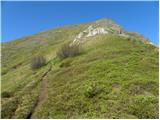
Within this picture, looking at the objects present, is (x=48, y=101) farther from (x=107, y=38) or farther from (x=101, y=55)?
(x=107, y=38)

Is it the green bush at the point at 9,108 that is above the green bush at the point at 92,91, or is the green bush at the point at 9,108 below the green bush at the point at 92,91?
below

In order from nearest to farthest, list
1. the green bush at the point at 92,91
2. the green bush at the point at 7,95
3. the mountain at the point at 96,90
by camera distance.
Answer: the mountain at the point at 96,90 < the green bush at the point at 92,91 < the green bush at the point at 7,95

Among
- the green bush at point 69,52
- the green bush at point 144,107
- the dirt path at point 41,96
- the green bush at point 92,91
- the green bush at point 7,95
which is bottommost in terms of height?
the green bush at point 7,95

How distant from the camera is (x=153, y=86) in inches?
975

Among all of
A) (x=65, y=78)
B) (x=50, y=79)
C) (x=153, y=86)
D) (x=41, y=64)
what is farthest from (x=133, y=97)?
(x=41, y=64)

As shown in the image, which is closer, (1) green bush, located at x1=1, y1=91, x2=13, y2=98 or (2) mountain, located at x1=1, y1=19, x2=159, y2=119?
(2) mountain, located at x1=1, y1=19, x2=159, y2=119

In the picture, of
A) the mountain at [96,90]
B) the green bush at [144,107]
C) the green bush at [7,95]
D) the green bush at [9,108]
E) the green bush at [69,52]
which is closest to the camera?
the green bush at [144,107]

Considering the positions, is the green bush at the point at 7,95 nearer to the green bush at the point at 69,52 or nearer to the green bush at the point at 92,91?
the green bush at the point at 92,91

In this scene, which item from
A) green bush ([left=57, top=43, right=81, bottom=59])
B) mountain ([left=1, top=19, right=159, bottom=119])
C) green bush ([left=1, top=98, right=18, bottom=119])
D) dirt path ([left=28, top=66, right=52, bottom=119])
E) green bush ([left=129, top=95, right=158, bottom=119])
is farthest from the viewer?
green bush ([left=57, top=43, right=81, bottom=59])

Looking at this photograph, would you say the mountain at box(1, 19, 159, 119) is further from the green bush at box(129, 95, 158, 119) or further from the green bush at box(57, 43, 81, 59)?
the green bush at box(57, 43, 81, 59)

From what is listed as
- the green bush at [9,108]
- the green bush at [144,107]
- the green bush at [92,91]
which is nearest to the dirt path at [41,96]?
the green bush at [9,108]

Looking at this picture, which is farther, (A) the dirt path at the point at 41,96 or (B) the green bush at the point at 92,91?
(B) the green bush at the point at 92,91

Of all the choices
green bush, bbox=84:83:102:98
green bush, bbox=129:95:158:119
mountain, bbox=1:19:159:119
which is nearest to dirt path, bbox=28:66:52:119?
mountain, bbox=1:19:159:119

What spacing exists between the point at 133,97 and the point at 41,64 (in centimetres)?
2669
